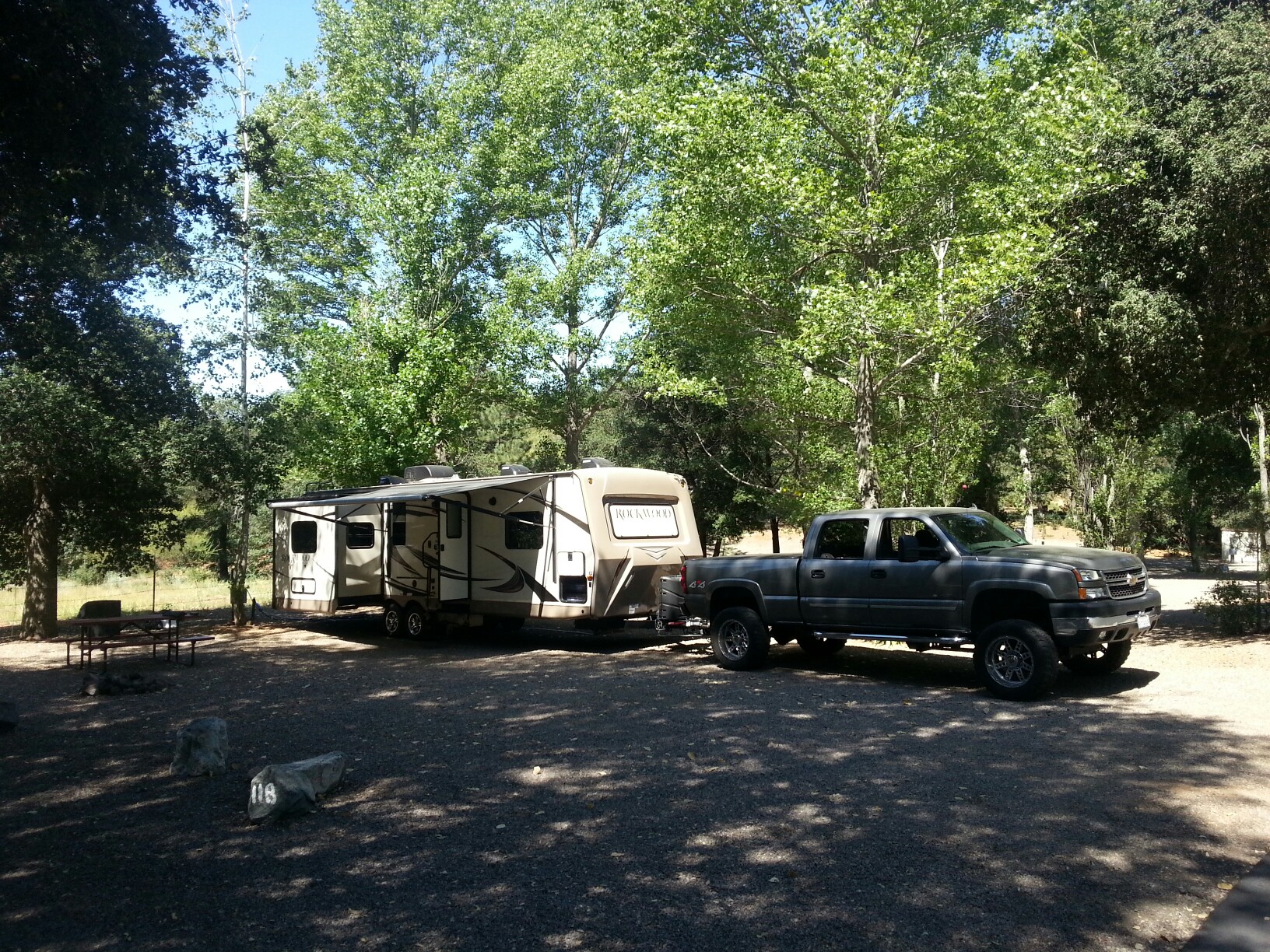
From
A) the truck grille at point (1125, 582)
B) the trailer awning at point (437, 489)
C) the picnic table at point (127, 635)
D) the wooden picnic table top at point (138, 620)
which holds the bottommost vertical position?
the picnic table at point (127, 635)

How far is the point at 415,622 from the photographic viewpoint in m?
16.7

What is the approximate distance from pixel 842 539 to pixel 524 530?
18.3 feet

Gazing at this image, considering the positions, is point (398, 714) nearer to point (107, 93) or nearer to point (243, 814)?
point (243, 814)

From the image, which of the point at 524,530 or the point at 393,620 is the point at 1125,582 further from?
the point at 393,620

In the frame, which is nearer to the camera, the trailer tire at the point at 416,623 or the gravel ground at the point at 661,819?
the gravel ground at the point at 661,819

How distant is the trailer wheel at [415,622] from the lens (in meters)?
16.4

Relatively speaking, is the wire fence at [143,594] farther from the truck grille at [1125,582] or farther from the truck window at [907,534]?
the truck grille at [1125,582]

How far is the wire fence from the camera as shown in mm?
23466

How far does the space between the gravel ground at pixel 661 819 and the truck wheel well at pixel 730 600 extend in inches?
52.5

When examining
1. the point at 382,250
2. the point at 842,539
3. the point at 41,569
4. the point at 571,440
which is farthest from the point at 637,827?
the point at 571,440

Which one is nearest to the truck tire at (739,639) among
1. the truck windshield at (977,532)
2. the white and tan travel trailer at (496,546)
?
the white and tan travel trailer at (496,546)

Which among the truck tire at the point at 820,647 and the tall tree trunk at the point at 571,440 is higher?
the tall tree trunk at the point at 571,440

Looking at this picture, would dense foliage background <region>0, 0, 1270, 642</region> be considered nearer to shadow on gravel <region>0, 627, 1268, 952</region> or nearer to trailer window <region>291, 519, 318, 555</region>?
trailer window <region>291, 519, 318, 555</region>

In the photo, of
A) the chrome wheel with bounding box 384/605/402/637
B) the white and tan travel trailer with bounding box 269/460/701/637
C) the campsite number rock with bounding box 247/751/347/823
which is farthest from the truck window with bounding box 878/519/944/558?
the chrome wheel with bounding box 384/605/402/637
